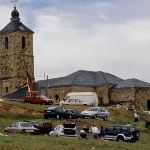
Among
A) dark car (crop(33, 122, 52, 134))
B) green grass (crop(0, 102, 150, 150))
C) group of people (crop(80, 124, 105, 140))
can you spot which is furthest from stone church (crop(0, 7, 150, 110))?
dark car (crop(33, 122, 52, 134))

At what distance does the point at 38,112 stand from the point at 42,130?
1681 cm

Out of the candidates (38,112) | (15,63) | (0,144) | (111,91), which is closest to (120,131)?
(0,144)

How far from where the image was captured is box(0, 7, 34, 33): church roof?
100 m

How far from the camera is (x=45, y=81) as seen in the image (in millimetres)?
95562

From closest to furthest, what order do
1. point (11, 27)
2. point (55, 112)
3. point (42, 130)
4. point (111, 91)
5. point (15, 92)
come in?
point (42, 130)
point (55, 112)
point (111, 91)
point (15, 92)
point (11, 27)

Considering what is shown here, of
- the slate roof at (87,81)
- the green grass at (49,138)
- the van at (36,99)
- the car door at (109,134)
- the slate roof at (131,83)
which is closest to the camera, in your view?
the green grass at (49,138)

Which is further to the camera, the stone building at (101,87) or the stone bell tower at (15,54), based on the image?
the stone bell tower at (15,54)

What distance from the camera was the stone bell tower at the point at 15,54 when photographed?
98.8 metres

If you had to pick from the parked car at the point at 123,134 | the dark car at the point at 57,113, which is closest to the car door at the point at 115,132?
the parked car at the point at 123,134

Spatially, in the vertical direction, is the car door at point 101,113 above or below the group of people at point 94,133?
above

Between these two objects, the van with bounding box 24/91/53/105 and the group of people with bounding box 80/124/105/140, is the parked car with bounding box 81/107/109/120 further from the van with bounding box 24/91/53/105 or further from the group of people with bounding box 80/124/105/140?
the group of people with bounding box 80/124/105/140

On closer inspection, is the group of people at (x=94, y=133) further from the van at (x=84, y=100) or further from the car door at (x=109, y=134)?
the van at (x=84, y=100)

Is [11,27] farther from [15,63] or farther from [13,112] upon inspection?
[13,112]

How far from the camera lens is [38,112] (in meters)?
57.4
